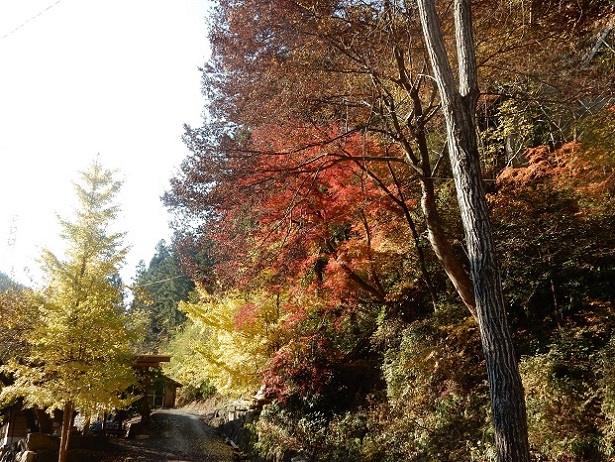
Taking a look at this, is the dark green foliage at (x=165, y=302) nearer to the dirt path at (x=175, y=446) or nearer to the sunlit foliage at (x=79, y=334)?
the dirt path at (x=175, y=446)

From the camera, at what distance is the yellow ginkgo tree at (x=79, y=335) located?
11258 millimetres

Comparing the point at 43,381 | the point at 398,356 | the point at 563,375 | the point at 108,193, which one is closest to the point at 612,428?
the point at 563,375

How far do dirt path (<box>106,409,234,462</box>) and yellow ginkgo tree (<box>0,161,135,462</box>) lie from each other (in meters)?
2.62

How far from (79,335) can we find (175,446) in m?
6.52

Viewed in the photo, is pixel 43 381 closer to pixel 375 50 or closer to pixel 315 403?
pixel 315 403

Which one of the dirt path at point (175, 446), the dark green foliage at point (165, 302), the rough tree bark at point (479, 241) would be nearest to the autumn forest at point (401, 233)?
the rough tree bark at point (479, 241)

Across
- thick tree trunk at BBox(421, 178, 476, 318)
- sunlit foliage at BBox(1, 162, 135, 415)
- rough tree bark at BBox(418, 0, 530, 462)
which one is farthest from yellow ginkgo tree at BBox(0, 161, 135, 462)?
rough tree bark at BBox(418, 0, 530, 462)

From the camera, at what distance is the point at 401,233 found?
916 cm

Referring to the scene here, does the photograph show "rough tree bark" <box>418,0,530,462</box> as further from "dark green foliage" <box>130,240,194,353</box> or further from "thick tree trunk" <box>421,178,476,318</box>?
"dark green foliage" <box>130,240,194,353</box>

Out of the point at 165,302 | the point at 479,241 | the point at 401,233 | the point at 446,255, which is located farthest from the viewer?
the point at 165,302

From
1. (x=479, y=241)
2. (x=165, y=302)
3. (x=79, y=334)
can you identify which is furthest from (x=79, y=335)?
(x=165, y=302)

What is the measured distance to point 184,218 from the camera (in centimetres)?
870

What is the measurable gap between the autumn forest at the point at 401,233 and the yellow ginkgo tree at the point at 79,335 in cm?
Result: 12

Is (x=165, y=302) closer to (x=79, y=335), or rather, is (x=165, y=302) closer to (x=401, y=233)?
(x=79, y=335)
